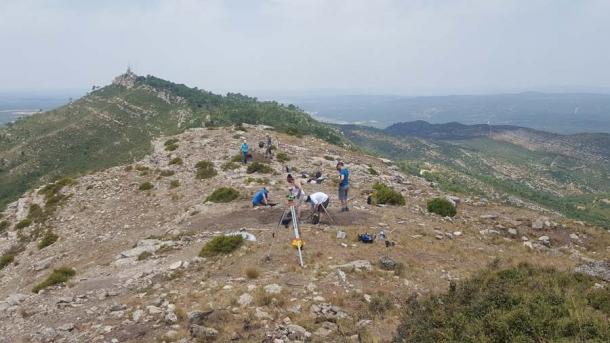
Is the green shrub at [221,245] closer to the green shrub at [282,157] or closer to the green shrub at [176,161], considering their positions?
the green shrub at [282,157]

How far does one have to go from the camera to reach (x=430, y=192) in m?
26.6

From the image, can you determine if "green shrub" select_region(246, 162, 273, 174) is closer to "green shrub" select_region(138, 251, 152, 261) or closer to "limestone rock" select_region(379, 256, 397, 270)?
"green shrub" select_region(138, 251, 152, 261)

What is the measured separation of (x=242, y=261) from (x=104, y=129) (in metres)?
102

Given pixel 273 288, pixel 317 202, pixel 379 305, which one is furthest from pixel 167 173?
pixel 379 305

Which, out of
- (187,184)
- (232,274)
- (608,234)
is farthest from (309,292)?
(187,184)

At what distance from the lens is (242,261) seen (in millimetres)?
14383

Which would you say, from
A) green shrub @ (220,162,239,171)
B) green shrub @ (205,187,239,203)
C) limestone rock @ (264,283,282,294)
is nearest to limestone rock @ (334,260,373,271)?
limestone rock @ (264,283,282,294)

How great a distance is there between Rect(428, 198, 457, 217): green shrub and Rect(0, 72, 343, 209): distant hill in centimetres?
4528

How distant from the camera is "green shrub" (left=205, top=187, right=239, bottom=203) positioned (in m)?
23.2

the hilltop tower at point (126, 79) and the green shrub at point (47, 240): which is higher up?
the hilltop tower at point (126, 79)

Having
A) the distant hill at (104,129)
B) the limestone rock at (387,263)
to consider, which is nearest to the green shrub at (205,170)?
the limestone rock at (387,263)

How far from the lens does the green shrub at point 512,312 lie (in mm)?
7113

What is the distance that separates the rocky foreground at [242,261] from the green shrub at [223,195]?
691 millimetres

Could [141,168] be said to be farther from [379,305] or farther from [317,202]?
[379,305]
